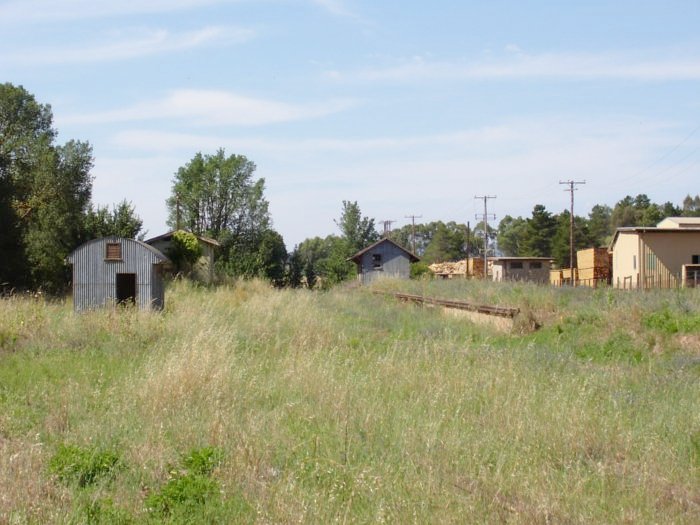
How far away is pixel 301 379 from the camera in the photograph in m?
8.84

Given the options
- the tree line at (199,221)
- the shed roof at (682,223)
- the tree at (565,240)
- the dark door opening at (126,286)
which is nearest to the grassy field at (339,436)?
the dark door opening at (126,286)

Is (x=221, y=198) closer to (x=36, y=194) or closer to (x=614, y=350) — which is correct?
(x=36, y=194)

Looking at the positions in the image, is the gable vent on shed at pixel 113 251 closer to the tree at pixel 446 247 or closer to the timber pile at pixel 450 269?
the timber pile at pixel 450 269

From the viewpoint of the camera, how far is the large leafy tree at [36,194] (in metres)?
33.4

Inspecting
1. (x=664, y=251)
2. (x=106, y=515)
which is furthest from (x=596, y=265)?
(x=106, y=515)

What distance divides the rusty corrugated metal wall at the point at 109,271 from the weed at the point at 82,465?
15.2 metres

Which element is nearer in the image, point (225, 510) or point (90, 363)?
point (225, 510)

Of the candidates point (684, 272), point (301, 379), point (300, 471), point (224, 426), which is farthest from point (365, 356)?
point (684, 272)

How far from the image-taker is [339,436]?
676 cm

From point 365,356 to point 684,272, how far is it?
24582 mm

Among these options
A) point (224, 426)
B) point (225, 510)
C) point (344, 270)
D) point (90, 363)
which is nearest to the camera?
point (225, 510)

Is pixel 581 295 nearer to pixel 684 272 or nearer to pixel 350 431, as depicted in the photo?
pixel 684 272

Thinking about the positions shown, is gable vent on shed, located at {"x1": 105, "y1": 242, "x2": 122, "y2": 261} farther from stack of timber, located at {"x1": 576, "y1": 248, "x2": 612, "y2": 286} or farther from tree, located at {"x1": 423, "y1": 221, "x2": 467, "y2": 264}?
tree, located at {"x1": 423, "y1": 221, "x2": 467, "y2": 264}

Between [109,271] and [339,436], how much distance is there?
53.1 ft
